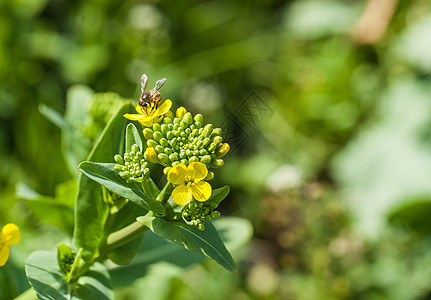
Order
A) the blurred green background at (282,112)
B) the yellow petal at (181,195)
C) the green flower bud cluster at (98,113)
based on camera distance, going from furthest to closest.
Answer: the blurred green background at (282,112)
the green flower bud cluster at (98,113)
the yellow petal at (181,195)

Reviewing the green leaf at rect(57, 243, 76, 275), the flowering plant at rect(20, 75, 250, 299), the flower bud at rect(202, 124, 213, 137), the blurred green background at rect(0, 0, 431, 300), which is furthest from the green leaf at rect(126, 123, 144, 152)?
the blurred green background at rect(0, 0, 431, 300)

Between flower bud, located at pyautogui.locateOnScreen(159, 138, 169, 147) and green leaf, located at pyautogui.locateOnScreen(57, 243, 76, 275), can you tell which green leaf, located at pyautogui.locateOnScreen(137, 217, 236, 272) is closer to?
flower bud, located at pyautogui.locateOnScreen(159, 138, 169, 147)

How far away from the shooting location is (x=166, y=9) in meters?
3.24

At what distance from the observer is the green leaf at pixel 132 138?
0.78m

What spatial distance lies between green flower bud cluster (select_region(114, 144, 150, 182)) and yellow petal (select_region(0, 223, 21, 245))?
22 cm

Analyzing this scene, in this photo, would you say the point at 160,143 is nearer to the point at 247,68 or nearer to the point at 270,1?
the point at 247,68

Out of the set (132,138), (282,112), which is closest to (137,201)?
(132,138)

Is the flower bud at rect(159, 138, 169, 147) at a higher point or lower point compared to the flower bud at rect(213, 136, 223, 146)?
lower

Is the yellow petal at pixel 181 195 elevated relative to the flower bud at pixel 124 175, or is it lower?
elevated

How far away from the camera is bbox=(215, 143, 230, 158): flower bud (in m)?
0.73

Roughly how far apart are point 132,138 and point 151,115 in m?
0.06

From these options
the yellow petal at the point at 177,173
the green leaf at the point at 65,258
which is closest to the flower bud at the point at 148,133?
the yellow petal at the point at 177,173

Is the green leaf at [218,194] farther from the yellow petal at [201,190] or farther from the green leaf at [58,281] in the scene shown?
the green leaf at [58,281]

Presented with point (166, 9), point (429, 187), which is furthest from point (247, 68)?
point (429, 187)
